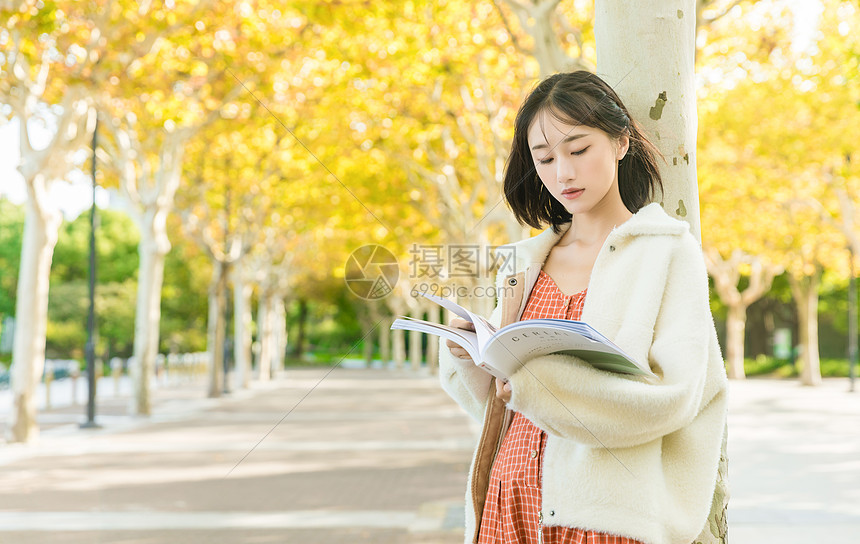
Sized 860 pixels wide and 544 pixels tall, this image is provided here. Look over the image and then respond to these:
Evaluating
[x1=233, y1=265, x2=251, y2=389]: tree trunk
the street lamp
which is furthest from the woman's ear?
[x1=233, y1=265, x2=251, y2=389]: tree trunk

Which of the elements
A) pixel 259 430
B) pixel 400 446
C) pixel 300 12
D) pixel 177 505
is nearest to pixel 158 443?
pixel 259 430

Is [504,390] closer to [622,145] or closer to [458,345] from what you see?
[458,345]

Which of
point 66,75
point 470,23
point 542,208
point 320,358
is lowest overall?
point 320,358

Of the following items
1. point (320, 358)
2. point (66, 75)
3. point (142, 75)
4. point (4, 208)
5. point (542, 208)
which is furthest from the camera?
point (320, 358)

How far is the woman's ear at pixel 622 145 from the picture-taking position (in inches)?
75.0

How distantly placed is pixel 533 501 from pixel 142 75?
42.1 feet

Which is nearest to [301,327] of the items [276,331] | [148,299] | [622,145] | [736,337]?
[276,331]

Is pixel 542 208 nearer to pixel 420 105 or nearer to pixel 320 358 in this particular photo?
pixel 420 105

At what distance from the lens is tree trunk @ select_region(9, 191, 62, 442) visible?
11.7 meters

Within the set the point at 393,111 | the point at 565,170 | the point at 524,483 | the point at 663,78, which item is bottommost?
the point at 524,483

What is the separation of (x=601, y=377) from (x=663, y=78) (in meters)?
1.02

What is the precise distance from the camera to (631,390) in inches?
64.3

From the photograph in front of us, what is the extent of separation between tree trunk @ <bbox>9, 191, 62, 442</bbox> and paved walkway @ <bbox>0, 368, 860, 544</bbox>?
Result: 561mm

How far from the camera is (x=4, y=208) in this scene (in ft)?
150
